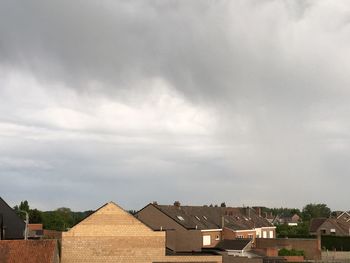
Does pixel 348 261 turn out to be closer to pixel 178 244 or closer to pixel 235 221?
pixel 235 221

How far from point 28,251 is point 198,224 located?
39934 mm

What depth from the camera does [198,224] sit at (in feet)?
249

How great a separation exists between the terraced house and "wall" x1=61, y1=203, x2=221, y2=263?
44.5ft

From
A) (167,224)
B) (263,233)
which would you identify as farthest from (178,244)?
(263,233)

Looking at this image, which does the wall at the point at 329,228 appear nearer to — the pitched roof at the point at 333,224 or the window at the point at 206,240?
the pitched roof at the point at 333,224

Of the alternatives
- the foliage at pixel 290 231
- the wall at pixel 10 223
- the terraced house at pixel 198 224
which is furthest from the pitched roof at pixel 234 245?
the foliage at pixel 290 231

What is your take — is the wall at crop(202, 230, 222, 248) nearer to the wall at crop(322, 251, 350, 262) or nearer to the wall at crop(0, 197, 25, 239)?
the wall at crop(322, 251, 350, 262)

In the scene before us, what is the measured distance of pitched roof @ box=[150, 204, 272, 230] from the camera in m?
75.0

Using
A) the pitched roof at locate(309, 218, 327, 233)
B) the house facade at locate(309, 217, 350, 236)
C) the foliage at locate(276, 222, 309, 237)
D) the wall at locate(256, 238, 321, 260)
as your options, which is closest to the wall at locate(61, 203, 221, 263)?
the wall at locate(256, 238, 321, 260)

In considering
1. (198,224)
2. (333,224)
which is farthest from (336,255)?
(333,224)

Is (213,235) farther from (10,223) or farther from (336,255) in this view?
(10,223)

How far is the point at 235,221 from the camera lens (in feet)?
285

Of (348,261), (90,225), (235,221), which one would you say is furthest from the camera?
(235,221)

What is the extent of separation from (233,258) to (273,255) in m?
17.7
